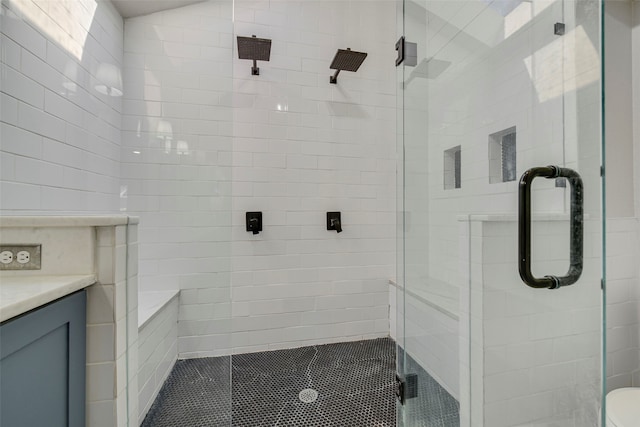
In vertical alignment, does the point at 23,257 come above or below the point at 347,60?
below

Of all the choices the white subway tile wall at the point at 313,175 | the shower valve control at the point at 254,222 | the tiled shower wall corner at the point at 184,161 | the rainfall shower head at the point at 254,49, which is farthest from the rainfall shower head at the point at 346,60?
the shower valve control at the point at 254,222

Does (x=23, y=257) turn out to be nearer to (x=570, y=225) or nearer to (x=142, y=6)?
(x=570, y=225)

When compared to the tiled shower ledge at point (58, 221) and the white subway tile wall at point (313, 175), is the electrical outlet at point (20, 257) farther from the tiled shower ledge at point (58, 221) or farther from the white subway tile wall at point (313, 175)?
the white subway tile wall at point (313, 175)

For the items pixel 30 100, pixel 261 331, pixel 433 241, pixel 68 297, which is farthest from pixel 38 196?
pixel 433 241

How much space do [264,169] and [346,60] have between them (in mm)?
996

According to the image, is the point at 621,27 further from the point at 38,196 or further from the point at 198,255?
the point at 38,196

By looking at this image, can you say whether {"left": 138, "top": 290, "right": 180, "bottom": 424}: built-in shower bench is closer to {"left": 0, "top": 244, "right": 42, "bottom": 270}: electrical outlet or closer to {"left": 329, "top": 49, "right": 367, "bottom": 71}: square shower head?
{"left": 0, "top": 244, "right": 42, "bottom": 270}: electrical outlet

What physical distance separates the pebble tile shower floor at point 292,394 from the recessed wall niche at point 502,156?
1.00m

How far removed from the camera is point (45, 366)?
0.71 meters

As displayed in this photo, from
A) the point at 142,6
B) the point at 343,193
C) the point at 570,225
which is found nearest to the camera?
the point at 570,225

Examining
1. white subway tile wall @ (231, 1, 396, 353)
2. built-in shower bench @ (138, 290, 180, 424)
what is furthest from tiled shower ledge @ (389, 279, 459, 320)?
built-in shower bench @ (138, 290, 180, 424)

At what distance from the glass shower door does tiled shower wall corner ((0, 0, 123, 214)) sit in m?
1.72

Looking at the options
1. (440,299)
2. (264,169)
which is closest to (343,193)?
(264,169)

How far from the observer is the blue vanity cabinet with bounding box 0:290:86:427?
0.62 m
